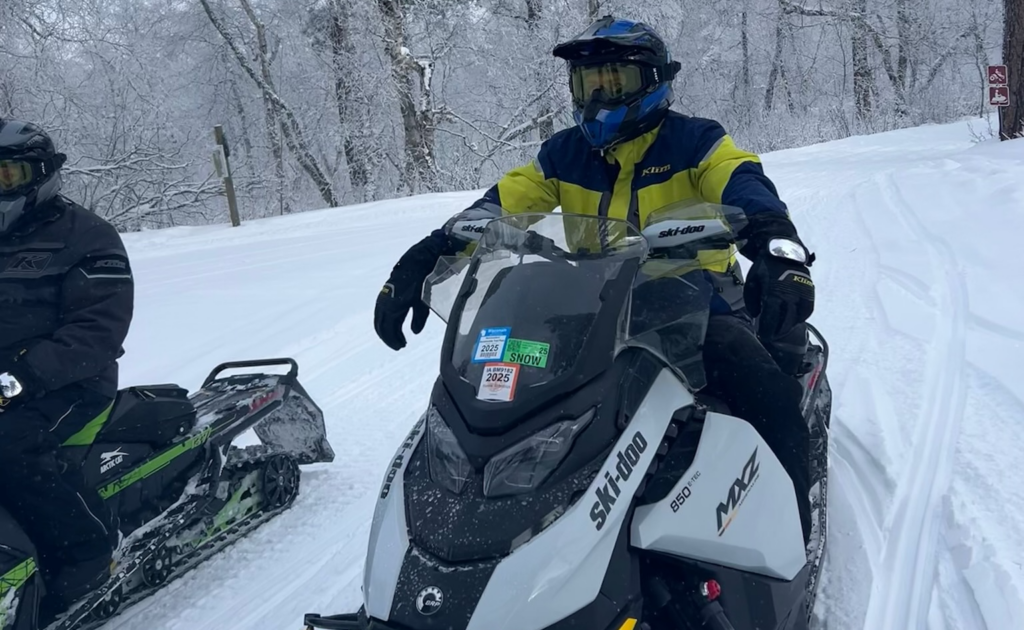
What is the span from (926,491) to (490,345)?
2264 mm

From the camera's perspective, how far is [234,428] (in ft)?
13.1

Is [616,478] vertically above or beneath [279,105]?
beneath

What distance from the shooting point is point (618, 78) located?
2775 mm

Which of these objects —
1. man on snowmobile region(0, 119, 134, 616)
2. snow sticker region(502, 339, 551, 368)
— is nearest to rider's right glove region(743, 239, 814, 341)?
snow sticker region(502, 339, 551, 368)

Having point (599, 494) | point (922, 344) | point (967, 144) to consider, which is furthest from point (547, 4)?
point (599, 494)

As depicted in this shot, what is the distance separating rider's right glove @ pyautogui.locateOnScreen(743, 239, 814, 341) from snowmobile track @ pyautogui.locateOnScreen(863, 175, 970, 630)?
1.12 m

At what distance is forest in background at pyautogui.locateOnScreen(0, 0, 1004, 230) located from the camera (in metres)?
18.5

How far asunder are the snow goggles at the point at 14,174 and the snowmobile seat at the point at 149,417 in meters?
0.89

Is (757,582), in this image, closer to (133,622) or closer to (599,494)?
(599,494)

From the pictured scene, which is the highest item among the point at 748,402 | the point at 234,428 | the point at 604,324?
the point at 604,324

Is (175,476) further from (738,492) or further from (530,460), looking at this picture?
(738,492)

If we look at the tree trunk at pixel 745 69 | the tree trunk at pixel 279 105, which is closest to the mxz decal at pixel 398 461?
the tree trunk at pixel 279 105

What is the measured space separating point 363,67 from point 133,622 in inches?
718

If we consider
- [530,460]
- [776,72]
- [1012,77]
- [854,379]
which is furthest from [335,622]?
[776,72]
